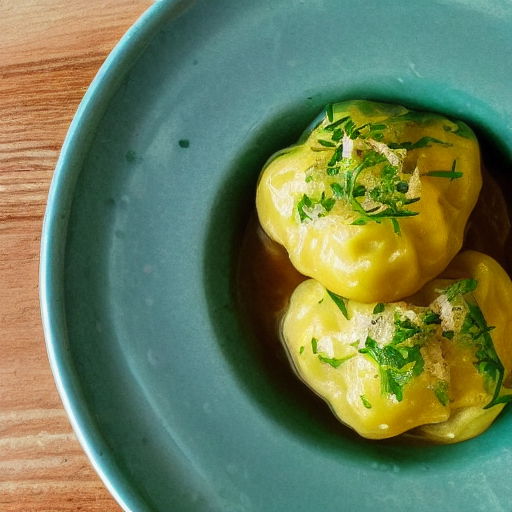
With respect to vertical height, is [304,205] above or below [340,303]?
above

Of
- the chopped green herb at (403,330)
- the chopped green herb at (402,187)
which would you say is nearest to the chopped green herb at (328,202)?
the chopped green herb at (402,187)

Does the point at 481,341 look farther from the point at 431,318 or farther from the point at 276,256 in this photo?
the point at 276,256

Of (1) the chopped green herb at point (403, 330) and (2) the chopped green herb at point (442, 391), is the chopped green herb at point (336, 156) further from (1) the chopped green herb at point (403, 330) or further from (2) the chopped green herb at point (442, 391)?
(2) the chopped green herb at point (442, 391)

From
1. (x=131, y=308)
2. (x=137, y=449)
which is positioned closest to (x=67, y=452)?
(x=137, y=449)

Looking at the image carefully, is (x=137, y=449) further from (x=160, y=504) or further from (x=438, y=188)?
(x=438, y=188)

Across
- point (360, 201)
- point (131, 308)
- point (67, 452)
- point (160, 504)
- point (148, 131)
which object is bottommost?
point (67, 452)

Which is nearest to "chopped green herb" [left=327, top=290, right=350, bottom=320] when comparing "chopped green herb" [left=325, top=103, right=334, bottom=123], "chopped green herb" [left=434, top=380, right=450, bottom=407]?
"chopped green herb" [left=434, top=380, right=450, bottom=407]

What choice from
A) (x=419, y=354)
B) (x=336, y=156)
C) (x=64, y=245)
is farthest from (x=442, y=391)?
(x=64, y=245)
